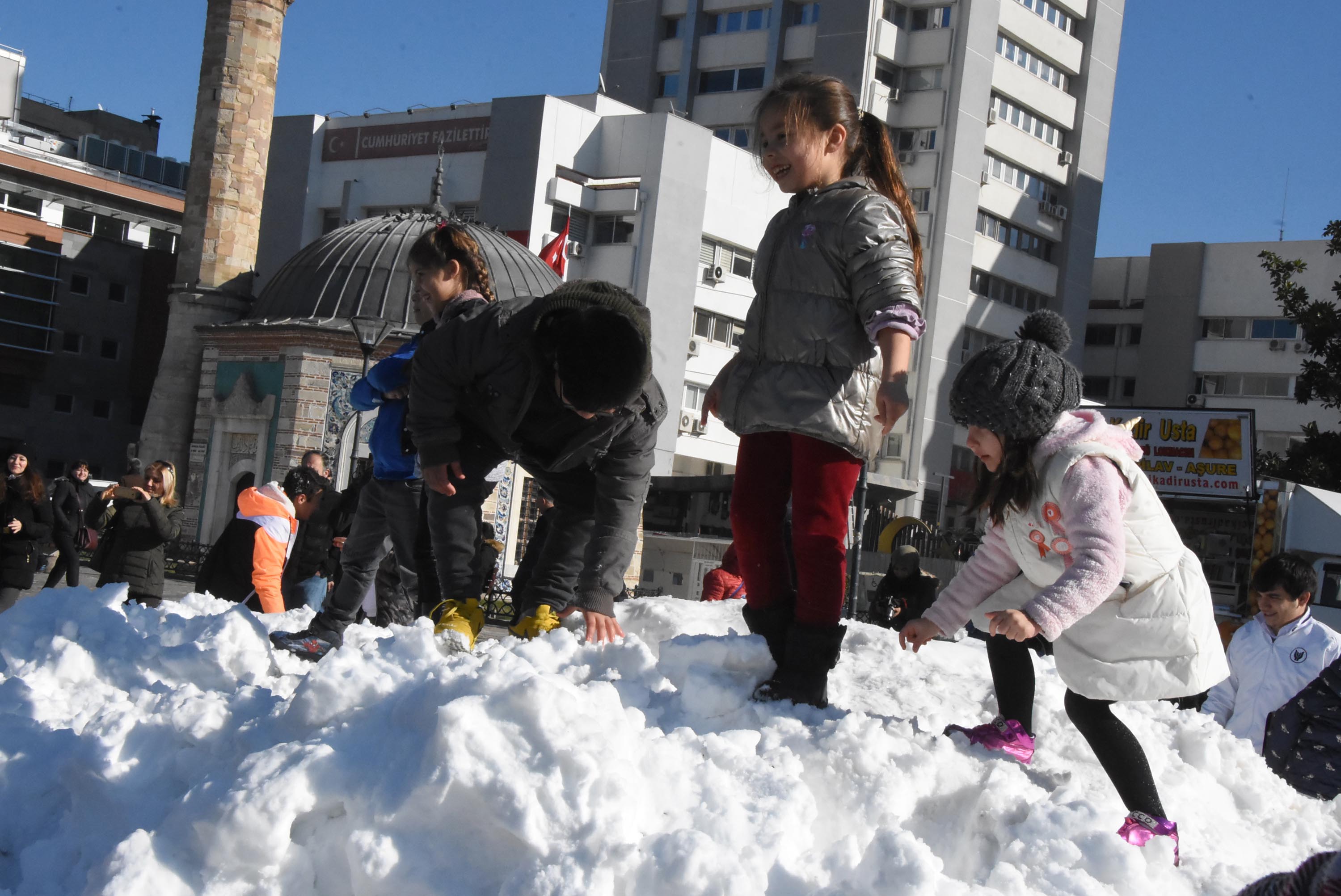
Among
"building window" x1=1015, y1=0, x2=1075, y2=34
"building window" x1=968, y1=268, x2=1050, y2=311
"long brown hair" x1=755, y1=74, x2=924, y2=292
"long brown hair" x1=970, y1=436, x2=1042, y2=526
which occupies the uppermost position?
"building window" x1=1015, y1=0, x2=1075, y2=34

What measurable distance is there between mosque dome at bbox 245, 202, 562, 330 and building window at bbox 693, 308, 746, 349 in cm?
911

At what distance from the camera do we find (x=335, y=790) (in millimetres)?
2625

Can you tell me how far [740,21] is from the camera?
147 feet

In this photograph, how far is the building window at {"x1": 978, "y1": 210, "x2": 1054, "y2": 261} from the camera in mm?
44531

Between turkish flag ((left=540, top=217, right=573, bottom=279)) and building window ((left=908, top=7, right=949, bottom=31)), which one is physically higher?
building window ((left=908, top=7, right=949, bottom=31))

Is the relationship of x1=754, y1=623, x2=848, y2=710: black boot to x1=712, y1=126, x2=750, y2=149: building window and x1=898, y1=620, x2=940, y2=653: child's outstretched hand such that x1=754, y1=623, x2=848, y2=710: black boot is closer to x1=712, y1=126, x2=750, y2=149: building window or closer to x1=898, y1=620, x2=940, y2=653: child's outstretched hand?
x1=898, y1=620, x2=940, y2=653: child's outstretched hand

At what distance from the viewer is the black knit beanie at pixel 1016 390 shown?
3.25m

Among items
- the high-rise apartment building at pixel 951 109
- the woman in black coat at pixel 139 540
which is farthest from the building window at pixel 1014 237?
the woman in black coat at pixel 139 540

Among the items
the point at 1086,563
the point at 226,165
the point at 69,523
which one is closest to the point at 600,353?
the point at 1086,563

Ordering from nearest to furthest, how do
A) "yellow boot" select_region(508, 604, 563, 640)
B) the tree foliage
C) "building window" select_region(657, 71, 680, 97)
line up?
"yellow boot" select_region(508, 604, 563, 640)
the tree foliage
"building window" select_region(657, 71, 680, 97)

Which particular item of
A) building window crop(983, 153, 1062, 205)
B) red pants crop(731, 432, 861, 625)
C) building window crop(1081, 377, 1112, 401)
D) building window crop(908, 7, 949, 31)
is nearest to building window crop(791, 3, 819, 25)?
building window crop(908, 7, 949, 31)

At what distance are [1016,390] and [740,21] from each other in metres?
44.4

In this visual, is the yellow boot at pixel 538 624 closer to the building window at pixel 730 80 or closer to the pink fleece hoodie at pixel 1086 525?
the pink fleece hoodie at pixel 1086 525

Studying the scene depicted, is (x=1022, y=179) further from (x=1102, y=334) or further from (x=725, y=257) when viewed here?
(x=725, y=257)
